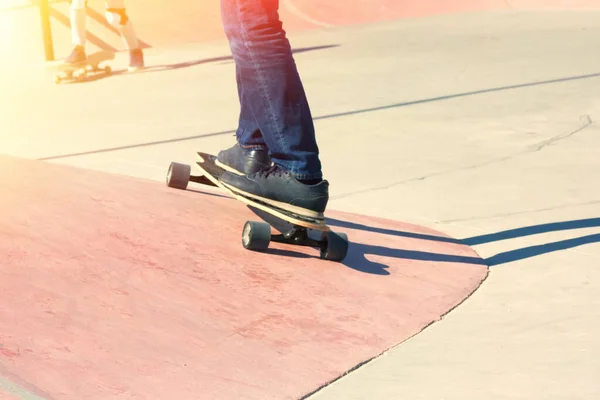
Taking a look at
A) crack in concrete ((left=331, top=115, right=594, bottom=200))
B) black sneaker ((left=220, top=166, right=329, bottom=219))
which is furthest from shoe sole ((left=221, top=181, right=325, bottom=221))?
crack in concrete ((left=331, top=115, right=594, bottom=200))

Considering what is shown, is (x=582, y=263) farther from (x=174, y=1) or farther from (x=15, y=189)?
(x=174, y=1)

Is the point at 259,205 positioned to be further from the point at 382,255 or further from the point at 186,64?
the point at 186,64

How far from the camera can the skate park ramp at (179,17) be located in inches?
445

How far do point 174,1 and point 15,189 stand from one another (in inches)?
359

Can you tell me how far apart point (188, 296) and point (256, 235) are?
1.44 ft

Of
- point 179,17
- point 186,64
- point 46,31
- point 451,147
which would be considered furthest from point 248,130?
point 179,17

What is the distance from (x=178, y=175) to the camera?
413cm

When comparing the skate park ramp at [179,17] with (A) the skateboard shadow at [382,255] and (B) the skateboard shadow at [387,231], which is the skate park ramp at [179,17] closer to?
(B) the skateboard shadow at [387,231]

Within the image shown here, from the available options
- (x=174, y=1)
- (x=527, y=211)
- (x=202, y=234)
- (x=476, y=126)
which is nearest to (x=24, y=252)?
(x=202, y=234)

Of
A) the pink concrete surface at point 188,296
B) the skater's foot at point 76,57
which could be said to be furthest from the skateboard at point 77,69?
the pink concrete surface at point 188,296

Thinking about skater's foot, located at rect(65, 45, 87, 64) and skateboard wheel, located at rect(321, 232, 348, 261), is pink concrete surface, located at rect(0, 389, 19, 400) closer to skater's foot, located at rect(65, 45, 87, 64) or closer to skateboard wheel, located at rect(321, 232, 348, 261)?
skateboard wheel, located at rect(321, 232, 348, 261)

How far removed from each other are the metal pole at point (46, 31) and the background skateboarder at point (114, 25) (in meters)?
0.94

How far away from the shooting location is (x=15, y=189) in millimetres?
3912

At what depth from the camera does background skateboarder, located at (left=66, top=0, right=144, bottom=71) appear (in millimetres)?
9492
